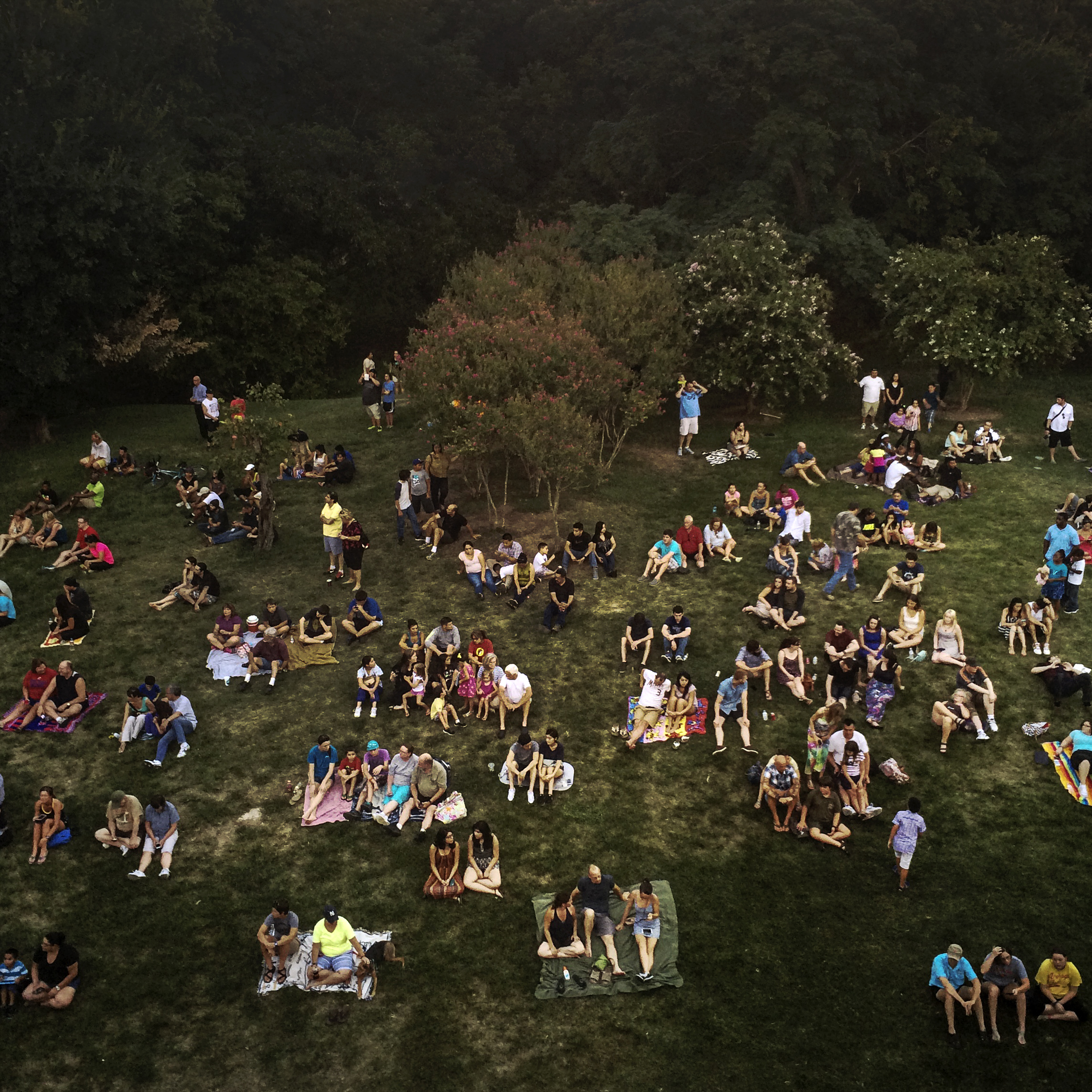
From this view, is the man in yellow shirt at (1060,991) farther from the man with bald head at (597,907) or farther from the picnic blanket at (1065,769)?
the man with bald head at (597,907)

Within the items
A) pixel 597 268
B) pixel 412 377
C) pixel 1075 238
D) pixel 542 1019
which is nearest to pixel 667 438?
pixel 597 268

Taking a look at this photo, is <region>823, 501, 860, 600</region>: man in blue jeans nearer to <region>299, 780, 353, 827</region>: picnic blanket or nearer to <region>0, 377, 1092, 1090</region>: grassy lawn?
<region>0, 377, 1092, 1090</region>: grassy lawn

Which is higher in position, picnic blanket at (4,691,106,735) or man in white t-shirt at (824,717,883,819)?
picnic blanket at (4,691,106,735)

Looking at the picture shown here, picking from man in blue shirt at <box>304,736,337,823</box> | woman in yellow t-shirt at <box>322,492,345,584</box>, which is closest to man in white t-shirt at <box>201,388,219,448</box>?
woman in yellow t-shirt at <box>322,492,345,584</box>

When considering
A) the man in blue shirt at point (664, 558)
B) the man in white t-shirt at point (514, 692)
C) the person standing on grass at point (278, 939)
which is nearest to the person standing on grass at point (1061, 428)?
the man in blue shirt at point (664, 558)

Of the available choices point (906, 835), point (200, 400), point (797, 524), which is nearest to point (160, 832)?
point (906, 835)

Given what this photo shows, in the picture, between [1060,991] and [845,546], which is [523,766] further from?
[845,546]

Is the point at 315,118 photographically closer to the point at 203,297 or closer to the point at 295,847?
the point at 203,297
